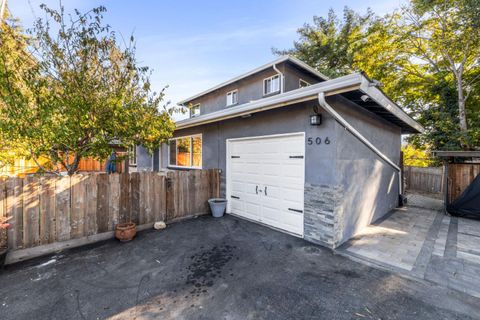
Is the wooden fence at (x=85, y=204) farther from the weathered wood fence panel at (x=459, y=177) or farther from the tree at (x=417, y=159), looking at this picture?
the tree at (x=417, y=159)

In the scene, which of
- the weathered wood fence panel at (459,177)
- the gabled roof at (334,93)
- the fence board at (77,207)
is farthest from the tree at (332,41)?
the fence board at (77,207)

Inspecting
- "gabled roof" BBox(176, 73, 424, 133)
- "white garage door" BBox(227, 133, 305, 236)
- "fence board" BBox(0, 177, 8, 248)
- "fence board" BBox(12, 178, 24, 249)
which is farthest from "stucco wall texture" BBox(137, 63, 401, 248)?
"fence board" BBox(0, 177, 8, 248)

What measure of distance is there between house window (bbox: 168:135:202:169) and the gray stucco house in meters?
0.07

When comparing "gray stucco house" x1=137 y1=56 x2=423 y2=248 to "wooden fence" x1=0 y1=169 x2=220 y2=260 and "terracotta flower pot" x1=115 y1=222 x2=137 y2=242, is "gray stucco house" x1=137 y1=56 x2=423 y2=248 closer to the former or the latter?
"wooden fence" x1=0 y1=169 x2=220 y2=260

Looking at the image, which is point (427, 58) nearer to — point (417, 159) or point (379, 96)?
point (417, 159)

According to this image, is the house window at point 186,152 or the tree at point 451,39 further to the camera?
the tree at point 451,39

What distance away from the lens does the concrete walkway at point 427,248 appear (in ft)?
9.98

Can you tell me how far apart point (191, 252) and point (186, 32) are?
730cm

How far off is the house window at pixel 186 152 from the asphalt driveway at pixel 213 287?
3.85m

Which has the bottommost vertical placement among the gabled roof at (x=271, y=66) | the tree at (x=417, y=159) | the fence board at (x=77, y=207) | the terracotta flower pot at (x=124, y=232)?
the terracotta flower pot at (x=124, y=232)

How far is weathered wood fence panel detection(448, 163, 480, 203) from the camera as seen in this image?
647 cm

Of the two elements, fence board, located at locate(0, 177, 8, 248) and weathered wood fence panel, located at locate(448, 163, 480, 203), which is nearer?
fence board, located at locate(0, 177, 8, 248)

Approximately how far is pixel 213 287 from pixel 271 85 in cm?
823

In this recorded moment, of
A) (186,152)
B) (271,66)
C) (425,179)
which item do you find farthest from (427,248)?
(425,179)
